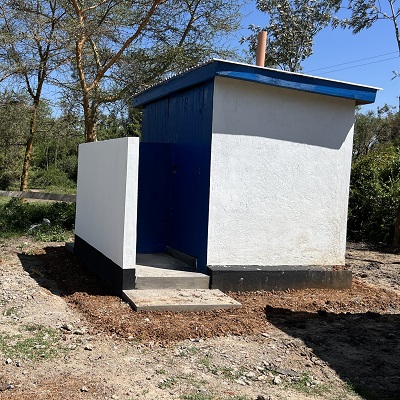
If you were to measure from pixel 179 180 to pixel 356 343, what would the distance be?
3.78 m

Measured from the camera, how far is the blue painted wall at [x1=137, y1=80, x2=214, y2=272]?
7.63m

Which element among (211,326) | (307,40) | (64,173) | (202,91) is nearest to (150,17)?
(202,91)

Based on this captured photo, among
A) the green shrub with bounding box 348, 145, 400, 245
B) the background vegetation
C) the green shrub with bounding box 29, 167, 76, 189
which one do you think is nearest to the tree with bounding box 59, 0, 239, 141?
the background vegetation

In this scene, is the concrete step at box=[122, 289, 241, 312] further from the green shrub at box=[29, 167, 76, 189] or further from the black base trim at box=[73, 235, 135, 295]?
the green shrub at box=[29, 167, 76, 189]

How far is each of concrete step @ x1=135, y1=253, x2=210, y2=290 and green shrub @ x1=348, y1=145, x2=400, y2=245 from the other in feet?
27.1

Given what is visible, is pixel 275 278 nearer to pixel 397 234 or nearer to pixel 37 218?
pixel 397 234

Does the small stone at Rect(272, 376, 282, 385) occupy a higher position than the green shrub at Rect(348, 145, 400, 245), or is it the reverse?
the green shrub at Rect(348, 145, 400, 245)

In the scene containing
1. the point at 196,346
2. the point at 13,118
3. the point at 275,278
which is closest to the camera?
the point at 196,346

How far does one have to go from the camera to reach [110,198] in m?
7.56

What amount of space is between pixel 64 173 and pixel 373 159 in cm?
2653

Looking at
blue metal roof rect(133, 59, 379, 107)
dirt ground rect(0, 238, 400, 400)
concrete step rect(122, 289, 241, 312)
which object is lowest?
dirt ground rect(0, 238, 400, 400)

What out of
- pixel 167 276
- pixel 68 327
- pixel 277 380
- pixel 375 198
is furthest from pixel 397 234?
pixel 68 327

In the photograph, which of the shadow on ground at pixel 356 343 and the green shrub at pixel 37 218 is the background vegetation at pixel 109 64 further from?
the shadow on ground at pixel 356 343

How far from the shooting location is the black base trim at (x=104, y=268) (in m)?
6.85
